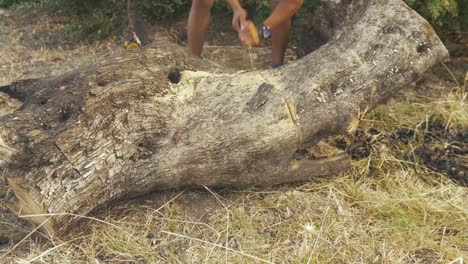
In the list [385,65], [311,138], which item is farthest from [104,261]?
[385,65]

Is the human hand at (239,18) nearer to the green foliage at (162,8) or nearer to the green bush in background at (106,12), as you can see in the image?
the green bush in background at (106,12)

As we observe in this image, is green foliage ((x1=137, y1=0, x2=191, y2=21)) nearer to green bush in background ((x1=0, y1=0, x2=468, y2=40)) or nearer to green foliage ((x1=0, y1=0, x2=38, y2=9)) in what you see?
green bush in background ((x1=0, y1=0, x2=468, y2=40))

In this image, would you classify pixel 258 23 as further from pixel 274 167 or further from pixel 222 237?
pixel 222 237

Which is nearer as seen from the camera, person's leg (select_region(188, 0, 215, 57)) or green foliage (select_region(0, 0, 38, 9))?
person's leg (select_region(188, 0, 215, 57))

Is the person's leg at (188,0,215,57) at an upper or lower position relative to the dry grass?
upper

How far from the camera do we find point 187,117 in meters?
2.72

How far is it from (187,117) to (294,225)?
768mm

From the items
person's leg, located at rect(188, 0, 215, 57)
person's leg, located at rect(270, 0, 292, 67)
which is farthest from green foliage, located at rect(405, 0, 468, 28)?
person's leg, located at rect(188, 0, 215, 57)

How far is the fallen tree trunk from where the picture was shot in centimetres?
244

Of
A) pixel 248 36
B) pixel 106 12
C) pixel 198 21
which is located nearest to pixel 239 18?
pixel 248 36

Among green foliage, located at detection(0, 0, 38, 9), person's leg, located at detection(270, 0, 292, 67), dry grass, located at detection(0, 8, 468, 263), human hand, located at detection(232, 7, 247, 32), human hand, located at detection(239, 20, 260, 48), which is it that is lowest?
dry grass, located at detection(0, 8, 468, 263)

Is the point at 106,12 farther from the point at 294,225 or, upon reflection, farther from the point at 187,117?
the point at 294,225

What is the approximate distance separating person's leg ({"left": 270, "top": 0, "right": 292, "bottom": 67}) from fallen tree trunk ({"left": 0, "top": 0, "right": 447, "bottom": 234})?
57 centimetres

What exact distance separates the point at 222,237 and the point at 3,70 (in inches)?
107
